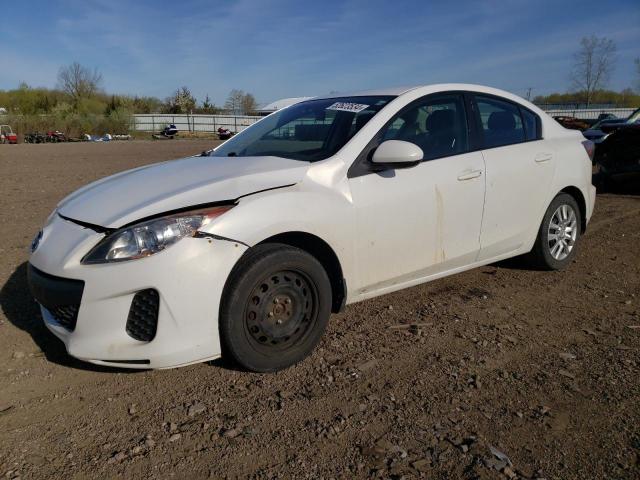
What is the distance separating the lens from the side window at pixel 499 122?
13.6 feet

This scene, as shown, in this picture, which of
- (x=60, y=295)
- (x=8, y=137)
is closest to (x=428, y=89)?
(x=60, y=295)

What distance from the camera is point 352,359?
3.22 meters

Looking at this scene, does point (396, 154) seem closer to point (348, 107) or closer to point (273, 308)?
point (348, 107)

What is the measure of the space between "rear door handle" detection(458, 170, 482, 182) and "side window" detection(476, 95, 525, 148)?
1.00 feet

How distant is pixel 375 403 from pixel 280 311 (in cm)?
74

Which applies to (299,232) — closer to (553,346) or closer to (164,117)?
(553,346)

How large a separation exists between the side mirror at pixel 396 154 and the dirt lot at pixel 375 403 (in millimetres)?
1161

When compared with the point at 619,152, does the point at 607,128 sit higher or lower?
higher

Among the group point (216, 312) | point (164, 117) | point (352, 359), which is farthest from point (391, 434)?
point (164, 117)

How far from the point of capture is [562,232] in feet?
15.6

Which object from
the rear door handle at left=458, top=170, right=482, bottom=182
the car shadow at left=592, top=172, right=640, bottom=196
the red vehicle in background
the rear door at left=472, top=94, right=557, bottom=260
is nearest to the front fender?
the rear door handle at left=458, top=170, right=482, bottom=182

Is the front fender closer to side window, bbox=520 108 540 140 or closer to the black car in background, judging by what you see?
side window, bbox=520 108 540 140

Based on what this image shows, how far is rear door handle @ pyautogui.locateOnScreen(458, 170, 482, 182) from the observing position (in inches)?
149

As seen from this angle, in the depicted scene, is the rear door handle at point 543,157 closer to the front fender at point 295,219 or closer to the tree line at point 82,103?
the front fender at point 295,219
